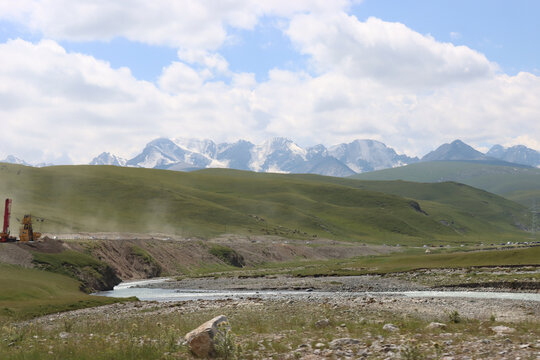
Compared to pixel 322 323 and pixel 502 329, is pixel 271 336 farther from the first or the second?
pixel 502 329

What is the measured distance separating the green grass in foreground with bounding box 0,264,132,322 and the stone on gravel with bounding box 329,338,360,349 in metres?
28.0

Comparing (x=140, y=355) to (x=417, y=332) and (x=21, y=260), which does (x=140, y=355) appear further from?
(x=21, y=260)

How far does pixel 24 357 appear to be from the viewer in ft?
61.2

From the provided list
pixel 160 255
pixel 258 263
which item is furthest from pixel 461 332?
pixel 258 263

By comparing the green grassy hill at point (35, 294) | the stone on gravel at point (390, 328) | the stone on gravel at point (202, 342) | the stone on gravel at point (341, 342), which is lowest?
the green grassy hill at point (35, 294)

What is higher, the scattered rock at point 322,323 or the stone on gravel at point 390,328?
the stone on gravel at point 390,328

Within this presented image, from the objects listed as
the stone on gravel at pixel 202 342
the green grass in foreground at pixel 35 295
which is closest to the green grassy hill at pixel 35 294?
the green grass in foreground at pixel 35 295

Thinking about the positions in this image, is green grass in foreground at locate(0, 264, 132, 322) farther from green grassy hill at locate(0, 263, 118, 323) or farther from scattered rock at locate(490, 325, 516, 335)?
scattered rock at locate(490, 325, 516, 335)

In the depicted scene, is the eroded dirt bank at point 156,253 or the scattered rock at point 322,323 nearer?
the scattered rock at point 322,323

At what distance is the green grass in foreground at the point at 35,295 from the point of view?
44.4 m

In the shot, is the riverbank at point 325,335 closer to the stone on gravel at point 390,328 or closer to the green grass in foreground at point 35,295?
the stone on gravel at point 390,328

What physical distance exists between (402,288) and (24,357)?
182ft

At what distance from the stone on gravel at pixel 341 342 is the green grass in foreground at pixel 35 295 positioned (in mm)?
28000

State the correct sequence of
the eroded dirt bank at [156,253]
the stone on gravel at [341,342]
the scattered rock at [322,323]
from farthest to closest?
the eroded dirt bank at [156,253] → the scattered rock at [322,323] → the stone on gravel at [341,342]
